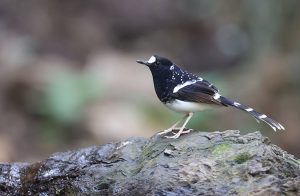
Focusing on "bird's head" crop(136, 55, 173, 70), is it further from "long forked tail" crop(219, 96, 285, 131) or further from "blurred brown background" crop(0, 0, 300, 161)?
"blurred brown background" crop(0, 0, 300, 161)

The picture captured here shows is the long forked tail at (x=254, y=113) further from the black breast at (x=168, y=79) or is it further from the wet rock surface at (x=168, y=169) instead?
the wet rock surface at (x=168, y=169)

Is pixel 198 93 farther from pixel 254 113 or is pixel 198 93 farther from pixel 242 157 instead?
pixel 242 157

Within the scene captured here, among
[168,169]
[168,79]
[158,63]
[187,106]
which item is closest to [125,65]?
[158,63]

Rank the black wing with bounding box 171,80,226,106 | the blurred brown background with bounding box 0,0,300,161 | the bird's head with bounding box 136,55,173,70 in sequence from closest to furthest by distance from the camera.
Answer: the black wing with bounding box 171,80,226,106, the bird's head with bounding box 136,55,173,70, the blurred brown background with bounding box 0,0,300,161

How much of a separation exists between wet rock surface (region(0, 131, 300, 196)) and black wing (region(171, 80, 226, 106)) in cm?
55

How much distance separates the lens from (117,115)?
11.0m

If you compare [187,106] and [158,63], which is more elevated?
[158,63]

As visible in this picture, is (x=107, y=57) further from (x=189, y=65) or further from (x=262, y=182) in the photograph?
(x=262, y=182)

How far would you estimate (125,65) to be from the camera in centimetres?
1363

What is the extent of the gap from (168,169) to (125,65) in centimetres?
982

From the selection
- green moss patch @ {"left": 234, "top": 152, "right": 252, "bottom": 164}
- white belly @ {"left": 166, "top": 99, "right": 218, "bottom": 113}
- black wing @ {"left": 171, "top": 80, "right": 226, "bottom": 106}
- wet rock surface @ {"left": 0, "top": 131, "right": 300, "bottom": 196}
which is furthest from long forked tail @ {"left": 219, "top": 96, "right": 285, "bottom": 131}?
green moss patch @ {"left": 234, "top": 152, "right": 252, "bottom": 164}

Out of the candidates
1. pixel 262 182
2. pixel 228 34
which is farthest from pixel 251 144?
pixel 228 34

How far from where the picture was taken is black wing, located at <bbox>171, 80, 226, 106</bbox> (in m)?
5.00

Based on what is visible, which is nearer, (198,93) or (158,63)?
(198,93)
